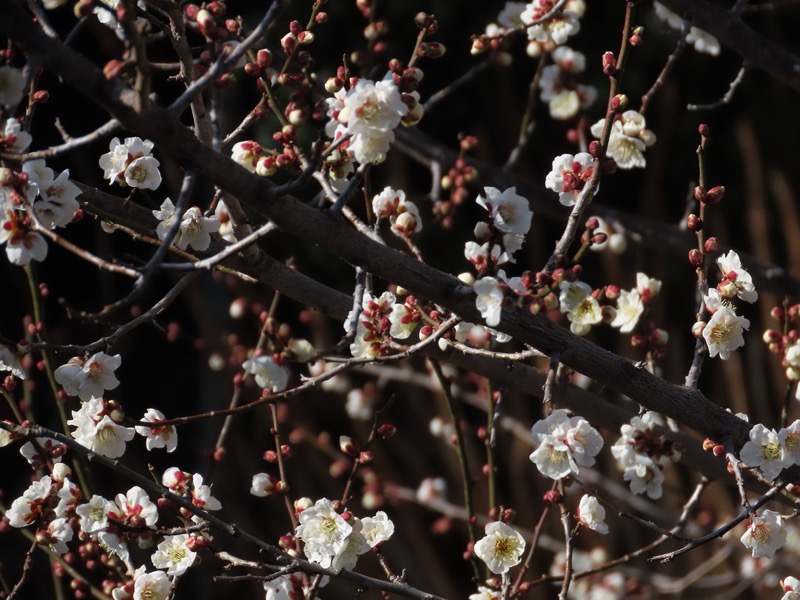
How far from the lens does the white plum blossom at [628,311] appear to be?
1.94m

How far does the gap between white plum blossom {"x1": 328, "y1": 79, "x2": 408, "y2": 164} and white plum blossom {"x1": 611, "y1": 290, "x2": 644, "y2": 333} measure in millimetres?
823

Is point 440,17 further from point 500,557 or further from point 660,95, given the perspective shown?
point 500,557

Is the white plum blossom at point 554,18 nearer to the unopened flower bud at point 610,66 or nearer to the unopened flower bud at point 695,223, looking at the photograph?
the unopened flower bud at point 610,66

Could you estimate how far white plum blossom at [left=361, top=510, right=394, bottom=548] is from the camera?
1.64m

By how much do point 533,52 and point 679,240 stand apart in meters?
0.75

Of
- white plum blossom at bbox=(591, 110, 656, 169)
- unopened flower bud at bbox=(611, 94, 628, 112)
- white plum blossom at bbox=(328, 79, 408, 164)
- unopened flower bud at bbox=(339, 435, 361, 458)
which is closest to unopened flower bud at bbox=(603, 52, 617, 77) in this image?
unopened flower bud at bbox=(611, 94, 628, 112)

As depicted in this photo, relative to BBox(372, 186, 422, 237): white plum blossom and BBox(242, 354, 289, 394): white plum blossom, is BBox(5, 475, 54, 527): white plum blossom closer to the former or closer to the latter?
BBox(242, 354, 289, 394): white plum blossom

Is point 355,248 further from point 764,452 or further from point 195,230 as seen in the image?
point 764,452

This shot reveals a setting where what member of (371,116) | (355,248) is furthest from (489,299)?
(371,116)

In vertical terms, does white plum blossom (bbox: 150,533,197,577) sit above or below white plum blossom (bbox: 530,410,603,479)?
below

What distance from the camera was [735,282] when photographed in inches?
62.3

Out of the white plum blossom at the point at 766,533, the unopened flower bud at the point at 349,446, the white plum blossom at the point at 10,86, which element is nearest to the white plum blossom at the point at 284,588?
the unopened flower bud at the point at 349,446

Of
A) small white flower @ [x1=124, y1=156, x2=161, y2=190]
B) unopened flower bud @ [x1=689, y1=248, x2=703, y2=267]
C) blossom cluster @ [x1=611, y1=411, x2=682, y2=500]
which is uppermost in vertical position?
small white flower @ [x1=124, y1=156, x2=161, y2=190]

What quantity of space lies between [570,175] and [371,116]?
460 millimetres
